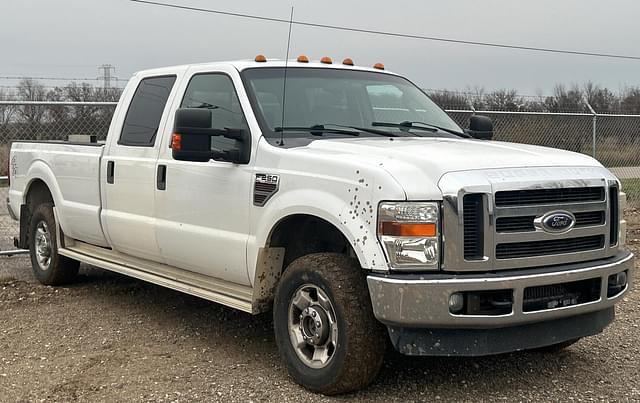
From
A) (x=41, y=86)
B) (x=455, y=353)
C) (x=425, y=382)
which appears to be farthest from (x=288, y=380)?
(x=41, y=86)

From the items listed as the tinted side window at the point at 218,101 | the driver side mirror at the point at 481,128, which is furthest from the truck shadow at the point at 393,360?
the driver side mirror at the point at 481,128

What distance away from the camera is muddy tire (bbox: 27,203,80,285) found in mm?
7578

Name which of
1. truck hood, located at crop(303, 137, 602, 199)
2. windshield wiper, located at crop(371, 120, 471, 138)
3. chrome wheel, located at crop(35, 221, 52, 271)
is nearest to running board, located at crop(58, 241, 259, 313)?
chrome wheel, located at crop(35, 221, 52, 271)

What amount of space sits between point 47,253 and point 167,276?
239 cm

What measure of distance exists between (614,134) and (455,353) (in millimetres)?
11403

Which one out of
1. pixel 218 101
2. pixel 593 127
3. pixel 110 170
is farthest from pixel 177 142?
pixel 593 127

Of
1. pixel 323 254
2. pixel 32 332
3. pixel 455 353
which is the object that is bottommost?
pixel 32 332

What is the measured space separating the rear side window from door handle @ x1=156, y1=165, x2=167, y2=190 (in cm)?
31

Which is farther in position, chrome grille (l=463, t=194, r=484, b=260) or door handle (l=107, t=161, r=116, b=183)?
door handle (l=107, t=161, r=116, b=183)

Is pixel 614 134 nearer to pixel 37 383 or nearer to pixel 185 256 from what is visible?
pixel 185 256

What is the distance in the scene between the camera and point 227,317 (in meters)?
6.42

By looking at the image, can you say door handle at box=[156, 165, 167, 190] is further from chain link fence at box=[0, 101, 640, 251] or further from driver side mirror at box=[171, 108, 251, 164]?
chain link fence at box=[0, 101, 640, 251]

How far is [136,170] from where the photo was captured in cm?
611

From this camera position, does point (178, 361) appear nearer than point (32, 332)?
Yes
